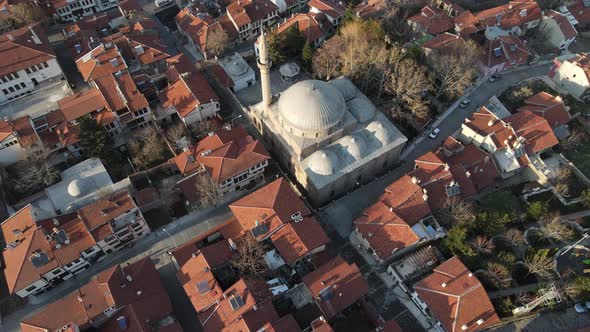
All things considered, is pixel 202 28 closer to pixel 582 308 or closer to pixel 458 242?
pixel 458 242

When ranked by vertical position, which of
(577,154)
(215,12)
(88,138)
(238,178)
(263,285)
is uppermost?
(215,12)

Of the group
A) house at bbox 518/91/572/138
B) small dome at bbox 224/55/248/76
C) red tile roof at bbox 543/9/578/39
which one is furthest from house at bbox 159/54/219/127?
red tile roof at bbox 543/9/578/39

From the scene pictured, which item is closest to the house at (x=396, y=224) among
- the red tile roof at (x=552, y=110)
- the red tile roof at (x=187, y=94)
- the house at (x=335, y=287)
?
the house at (x=335, y=287)

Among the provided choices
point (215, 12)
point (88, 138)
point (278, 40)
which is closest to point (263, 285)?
point (88, 138)

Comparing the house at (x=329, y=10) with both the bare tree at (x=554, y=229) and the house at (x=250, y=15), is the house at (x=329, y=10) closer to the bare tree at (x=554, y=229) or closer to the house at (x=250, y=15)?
the house at (x=250, y=15)

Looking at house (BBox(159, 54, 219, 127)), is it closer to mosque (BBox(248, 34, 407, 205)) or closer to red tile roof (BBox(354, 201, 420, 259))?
mosque (BBox(248, 34, 407, 205))

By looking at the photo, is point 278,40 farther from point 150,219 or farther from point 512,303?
point 512,303

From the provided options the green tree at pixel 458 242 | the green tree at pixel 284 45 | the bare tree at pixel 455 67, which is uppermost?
the green tree at pixel 284 45
